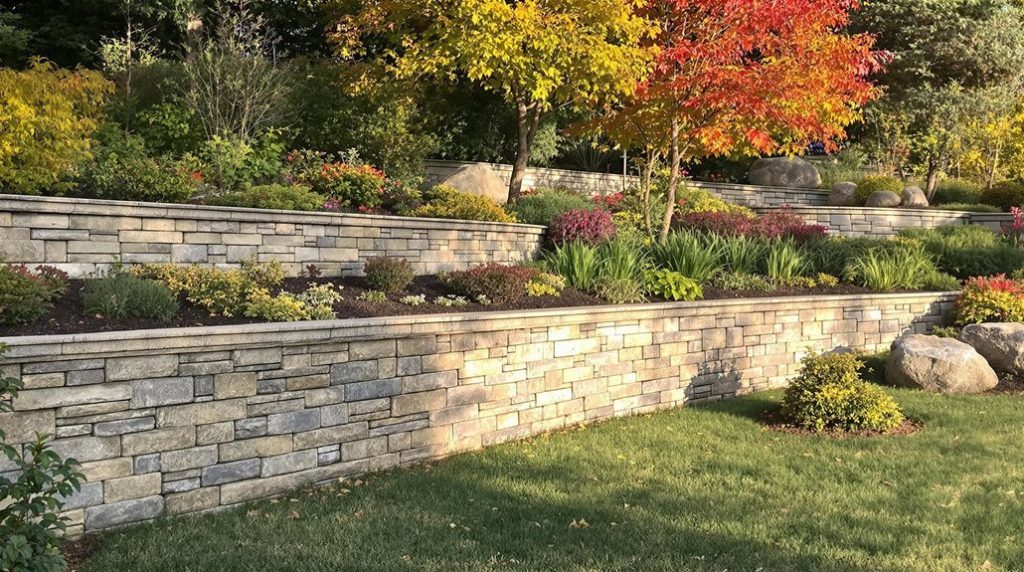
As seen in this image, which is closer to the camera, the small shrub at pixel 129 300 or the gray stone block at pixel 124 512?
the gray stone block at pixel 124 512

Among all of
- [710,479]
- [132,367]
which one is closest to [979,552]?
[710,479]

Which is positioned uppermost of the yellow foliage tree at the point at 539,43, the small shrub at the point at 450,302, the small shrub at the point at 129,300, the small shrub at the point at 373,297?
the yellow foliage tree at the point at 539,43

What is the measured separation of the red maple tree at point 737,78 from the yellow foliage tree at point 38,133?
6367 millimetres

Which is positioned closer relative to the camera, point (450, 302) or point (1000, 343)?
point (450, 302)

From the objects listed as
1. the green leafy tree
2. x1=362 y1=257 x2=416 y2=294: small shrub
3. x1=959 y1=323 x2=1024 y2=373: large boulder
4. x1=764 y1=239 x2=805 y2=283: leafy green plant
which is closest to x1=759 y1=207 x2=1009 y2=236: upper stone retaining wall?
the green leafy tree

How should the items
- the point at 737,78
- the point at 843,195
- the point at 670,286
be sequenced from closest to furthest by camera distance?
the point at 670,286 → the point at 737,78 → the point at 843,195

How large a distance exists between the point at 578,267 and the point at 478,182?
18.0 ft

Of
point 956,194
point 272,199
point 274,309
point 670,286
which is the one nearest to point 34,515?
point 274,309

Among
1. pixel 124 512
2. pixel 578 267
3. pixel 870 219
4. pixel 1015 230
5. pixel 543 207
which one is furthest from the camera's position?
pixel 870 219

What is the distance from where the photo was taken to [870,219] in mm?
15766

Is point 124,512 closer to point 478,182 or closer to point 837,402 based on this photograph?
point 837,402

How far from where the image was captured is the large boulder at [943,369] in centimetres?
786

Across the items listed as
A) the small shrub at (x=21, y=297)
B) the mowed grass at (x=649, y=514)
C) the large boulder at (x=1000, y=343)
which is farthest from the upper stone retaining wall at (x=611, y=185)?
the small shrub at (x=21, y=297)

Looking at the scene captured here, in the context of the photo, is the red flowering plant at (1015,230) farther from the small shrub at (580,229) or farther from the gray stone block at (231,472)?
the gray stone block at (231,472)
